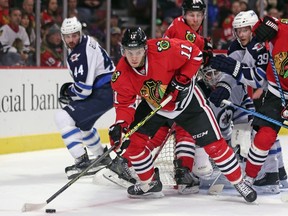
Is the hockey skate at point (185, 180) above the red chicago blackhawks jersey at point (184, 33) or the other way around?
the other way around

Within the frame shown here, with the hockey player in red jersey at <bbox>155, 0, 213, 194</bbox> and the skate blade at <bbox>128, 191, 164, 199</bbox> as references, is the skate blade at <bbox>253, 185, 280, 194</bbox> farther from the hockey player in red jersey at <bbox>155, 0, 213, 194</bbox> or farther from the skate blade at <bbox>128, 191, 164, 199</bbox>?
the skate blade at <bbox>128, 191, 164, 199</bbox>

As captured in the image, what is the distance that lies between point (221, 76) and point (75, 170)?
1.15m

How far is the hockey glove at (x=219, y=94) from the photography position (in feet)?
16.5

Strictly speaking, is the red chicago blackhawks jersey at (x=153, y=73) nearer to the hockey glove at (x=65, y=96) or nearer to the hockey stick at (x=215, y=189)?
the hockey stick at (x=215, y=189)

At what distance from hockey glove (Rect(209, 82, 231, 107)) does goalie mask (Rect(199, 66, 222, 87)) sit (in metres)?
0.22

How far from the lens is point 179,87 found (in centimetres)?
460

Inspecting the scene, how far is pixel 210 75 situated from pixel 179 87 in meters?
0.82

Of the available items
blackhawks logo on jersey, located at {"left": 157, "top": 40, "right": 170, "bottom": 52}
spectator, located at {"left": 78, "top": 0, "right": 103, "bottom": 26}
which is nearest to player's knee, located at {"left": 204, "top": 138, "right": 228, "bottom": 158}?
blackhawks logo on jersey, located at {"left": 157, "top": 40, "right": 170, "bottom": 52}

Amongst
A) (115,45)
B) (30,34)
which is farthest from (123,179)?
(115,45)

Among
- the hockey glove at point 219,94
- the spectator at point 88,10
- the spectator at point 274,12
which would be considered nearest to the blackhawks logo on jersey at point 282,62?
the hockey glove at point 219,94

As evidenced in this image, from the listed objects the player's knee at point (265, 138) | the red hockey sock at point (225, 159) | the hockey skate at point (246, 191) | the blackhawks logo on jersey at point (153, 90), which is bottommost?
the hockey skate at point (246, 191)

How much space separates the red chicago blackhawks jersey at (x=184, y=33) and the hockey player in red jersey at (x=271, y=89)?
0.51 metres

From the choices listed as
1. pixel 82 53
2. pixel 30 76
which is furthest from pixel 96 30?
pixel 82 53

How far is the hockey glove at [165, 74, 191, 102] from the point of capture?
181 inches
